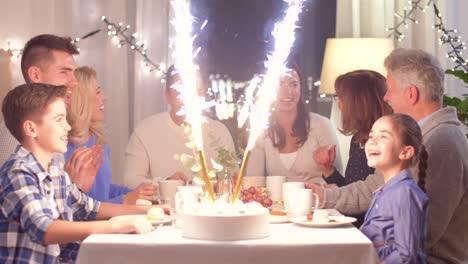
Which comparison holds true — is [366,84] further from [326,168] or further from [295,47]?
[295,47]

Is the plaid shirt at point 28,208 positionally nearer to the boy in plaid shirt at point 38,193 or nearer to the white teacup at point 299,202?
the boy in plaid shirt at point 38,193

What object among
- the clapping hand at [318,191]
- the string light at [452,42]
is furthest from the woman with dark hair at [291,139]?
the string light at [452,42]

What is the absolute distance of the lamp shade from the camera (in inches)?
192

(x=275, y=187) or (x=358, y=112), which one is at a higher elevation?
(x=358, y=112)

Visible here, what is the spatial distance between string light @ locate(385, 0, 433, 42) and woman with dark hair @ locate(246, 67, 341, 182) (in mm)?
1326

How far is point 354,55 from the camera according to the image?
490 centimetres

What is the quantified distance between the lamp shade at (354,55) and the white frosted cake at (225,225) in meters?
2.69

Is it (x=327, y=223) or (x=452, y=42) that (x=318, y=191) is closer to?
(x=327, y=223)

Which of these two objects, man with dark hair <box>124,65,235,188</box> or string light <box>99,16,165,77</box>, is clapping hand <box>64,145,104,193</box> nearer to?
Result: man with dark hair <box>124,65,235,188</box>

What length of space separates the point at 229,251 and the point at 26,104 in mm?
888

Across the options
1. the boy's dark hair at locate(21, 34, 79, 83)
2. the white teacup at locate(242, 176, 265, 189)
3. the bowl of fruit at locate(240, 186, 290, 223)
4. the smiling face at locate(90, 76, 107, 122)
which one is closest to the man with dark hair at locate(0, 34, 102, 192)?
the boy's dark hair at locate(21, 34, 79, 83)

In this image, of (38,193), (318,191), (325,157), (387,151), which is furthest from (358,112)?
(38,193)

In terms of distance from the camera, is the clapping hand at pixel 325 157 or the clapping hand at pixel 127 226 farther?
the clapping hand at pixel 325 157

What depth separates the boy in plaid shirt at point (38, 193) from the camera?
2391mm
